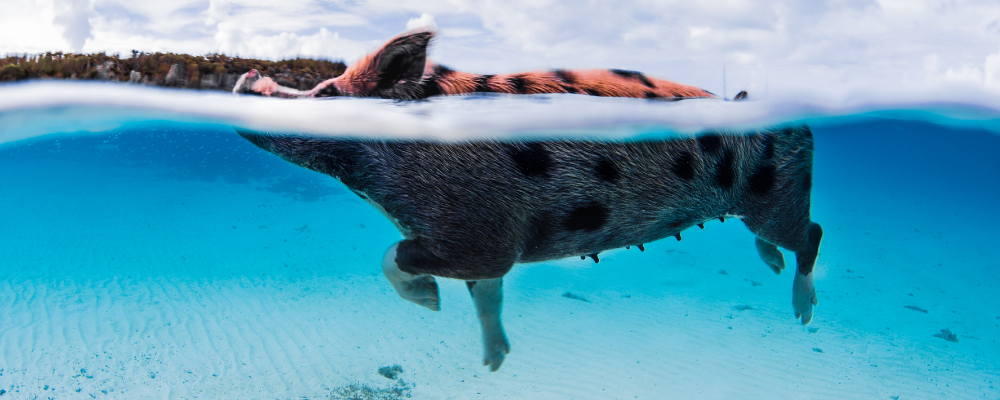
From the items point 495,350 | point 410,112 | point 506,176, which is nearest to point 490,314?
point 495,350

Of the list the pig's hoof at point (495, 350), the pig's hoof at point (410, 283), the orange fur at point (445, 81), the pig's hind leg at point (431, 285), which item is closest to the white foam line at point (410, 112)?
the orange fur at point (445, 81)

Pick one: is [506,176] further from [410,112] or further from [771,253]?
[771,253]

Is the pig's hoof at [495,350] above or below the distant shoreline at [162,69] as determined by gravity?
below

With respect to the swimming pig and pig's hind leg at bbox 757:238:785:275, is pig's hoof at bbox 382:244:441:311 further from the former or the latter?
pig's hind leg at bbox 757:238:785:275

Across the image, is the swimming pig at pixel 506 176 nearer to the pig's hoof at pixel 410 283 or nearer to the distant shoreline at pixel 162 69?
the pig's hoof at pixel 410 283

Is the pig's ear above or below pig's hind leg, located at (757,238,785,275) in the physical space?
above

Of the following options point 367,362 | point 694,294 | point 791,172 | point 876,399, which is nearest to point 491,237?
point 791,172

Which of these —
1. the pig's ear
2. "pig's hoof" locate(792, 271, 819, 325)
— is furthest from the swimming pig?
"pig's hoof" locate(792, 271, 819, 325)

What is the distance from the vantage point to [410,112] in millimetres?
2502

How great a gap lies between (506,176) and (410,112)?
0.62 m

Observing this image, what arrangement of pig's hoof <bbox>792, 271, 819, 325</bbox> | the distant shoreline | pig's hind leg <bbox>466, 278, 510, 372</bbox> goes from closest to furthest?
1. the distant shoreline
2. pig's hind leg <bbox>466, 278, 510, 372</bbox>
3. pig's hoof <bbox>792, 271, 819, 325</bbox>

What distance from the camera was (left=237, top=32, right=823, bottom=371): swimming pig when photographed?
8.06 ft

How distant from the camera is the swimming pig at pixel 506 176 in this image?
246 centimetres

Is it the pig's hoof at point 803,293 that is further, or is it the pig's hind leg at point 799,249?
the pig's hoof at point 803,293
